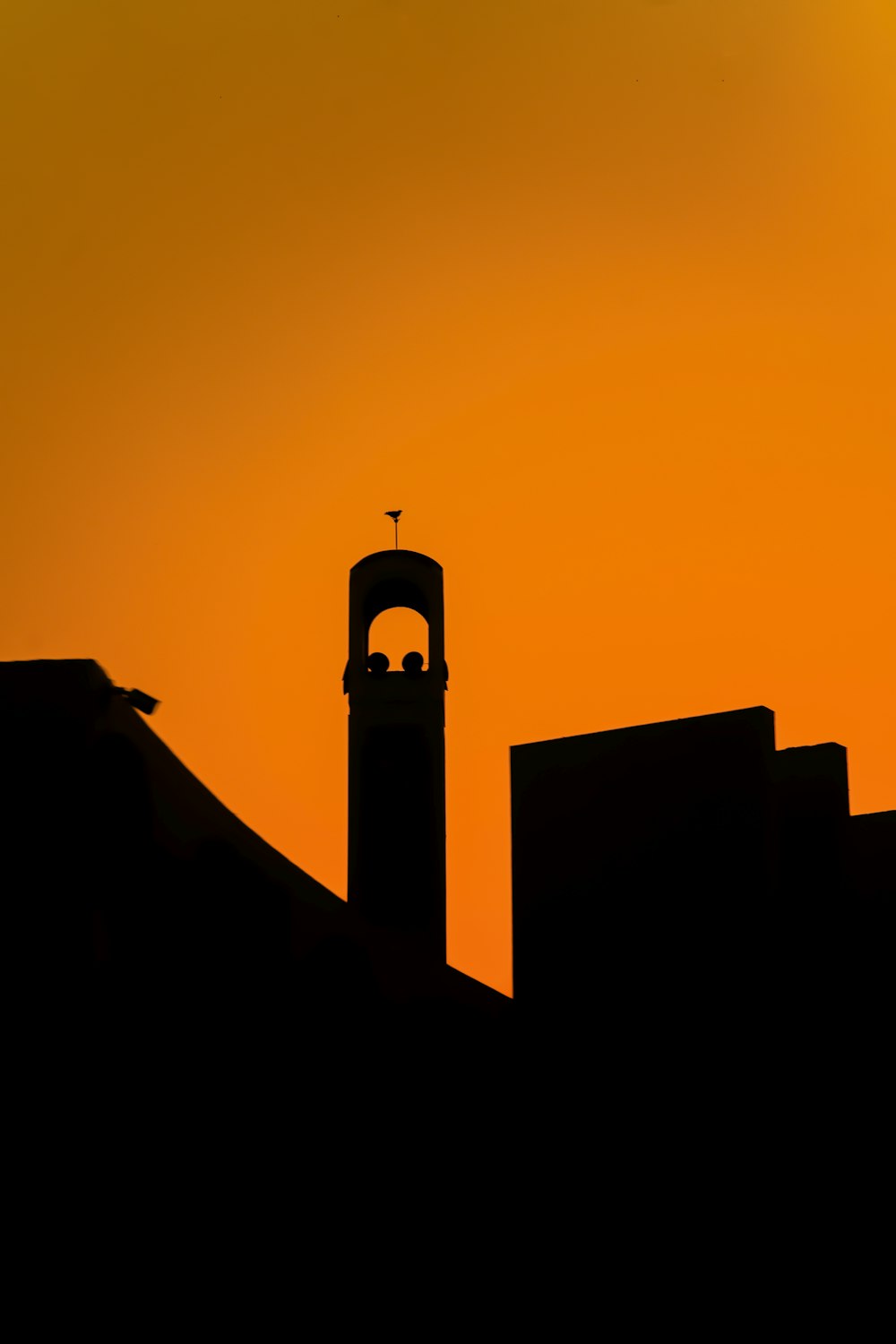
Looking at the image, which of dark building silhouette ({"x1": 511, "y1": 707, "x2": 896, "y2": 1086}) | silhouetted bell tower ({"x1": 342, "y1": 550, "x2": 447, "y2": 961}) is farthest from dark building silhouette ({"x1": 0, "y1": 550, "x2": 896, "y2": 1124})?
silhouetted bell tower ({"x1": 342, "y1": 550, "x2": 447, "y2": 961})

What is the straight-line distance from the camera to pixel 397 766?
11.8 m

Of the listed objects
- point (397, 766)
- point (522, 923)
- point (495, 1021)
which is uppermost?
point (397, 766)

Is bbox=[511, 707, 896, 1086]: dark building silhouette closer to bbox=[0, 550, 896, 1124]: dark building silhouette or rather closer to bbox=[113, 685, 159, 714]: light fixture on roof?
bbox=[0, 550, 896, 1124]: dark building silhouette

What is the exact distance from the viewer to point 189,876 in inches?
350

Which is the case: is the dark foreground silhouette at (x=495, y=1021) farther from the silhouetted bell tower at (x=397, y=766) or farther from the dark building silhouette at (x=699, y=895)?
the silhouetted bell tower at (x=397, y=766)

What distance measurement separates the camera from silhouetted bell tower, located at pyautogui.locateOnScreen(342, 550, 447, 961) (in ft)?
38.0

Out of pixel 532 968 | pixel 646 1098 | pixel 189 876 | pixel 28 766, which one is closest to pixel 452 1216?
pixel 646 1098

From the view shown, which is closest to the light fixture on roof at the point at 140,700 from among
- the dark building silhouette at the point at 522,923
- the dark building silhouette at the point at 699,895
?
the dark building silhouette at the point at 522,923

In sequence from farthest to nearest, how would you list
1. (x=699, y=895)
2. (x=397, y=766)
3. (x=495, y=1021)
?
(x=397, y=766) < (x=495, y=1021) < (x=699, y=895)

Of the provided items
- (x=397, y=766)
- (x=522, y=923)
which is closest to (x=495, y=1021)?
(x=522, y=923)

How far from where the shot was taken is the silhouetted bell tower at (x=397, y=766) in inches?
456

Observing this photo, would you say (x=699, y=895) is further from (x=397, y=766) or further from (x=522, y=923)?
(x=397, y=766)

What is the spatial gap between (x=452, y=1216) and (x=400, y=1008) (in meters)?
1.68

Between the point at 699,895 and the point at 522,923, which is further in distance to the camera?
the point at 522,923
